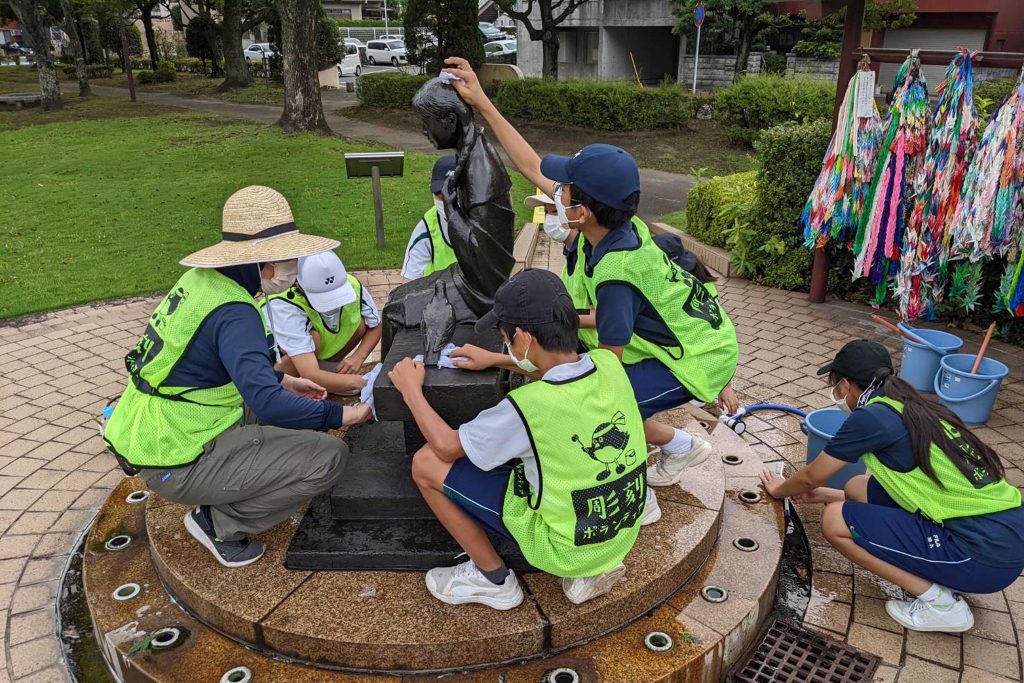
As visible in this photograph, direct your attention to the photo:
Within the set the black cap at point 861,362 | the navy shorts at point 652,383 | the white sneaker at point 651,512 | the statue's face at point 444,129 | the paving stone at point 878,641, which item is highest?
the statue's face at point 444,129

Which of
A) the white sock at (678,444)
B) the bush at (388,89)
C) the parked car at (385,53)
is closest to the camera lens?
the white sock at (678,444)

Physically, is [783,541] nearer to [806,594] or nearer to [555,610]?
[806,594]

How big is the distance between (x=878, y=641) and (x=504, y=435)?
1.88 meters

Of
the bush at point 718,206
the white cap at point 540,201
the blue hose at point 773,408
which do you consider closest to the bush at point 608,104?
the bush at point 718,206

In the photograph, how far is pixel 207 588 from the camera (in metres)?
3.18

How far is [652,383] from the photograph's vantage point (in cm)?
357

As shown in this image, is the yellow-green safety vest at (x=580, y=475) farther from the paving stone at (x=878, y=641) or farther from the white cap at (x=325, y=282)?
the white cap at (x=325, y=282)

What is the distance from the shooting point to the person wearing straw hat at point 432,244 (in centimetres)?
445

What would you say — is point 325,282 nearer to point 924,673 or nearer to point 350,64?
point 924,673

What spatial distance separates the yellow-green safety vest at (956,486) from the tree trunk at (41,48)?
23.9 m

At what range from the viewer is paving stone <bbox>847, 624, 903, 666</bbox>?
315 centimetres

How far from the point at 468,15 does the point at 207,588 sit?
20.0 meters

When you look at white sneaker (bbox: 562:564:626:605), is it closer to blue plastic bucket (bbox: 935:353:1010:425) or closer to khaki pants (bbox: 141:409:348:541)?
khaki pants (bbox: 141:409:348:541)

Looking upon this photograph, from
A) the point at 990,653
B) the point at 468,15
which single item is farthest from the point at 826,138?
the point at 468,15
